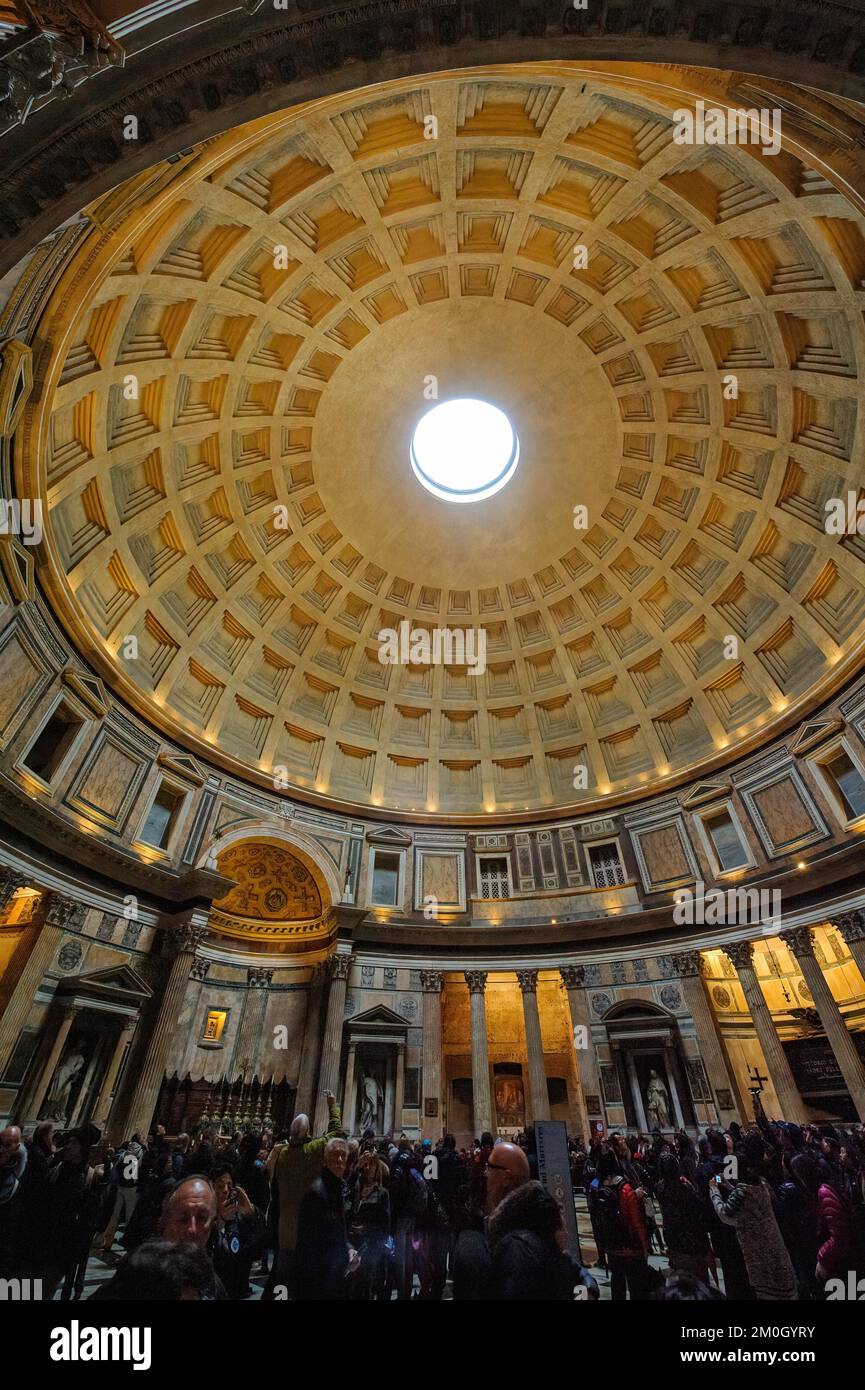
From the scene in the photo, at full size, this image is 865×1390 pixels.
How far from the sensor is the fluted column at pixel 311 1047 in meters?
18.5

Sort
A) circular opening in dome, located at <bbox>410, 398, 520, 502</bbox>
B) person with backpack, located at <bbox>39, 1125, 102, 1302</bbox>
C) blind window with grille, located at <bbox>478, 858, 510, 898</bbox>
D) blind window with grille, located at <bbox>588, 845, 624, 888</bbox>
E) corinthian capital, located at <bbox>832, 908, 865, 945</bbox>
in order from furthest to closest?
circular opening in dome, located at <bbox>410, 398, 520, 502</bbox>, blind window with grille, located at <bbox>478, 858, 510, 898</bbox>, blind window with grille, located at <bbox>588, 845, 624, 888</bbox>, corinthian capital, located at <bbox>832, 908, 865, 945</bbox>, person with backpack, located at <bbox>39, 1125, 102, 1302</bbox>

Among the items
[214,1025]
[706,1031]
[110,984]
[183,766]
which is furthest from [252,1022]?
[706,1031]

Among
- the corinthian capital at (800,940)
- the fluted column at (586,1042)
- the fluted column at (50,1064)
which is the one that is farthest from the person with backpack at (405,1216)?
the corinthian capital at (800,940)

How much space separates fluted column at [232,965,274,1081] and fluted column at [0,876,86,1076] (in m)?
6.94

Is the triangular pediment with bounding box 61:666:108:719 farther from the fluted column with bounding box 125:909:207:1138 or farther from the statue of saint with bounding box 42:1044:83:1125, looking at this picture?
the statue of saint with bounding box 42:1044:83:1125

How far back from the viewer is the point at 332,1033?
19391mm

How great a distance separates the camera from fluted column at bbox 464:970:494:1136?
64.7ft

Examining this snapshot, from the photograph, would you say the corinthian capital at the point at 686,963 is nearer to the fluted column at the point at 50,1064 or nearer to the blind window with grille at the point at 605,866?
the blind window with grille at the point at 605,866

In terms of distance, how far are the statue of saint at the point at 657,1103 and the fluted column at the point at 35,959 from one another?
58.7 ft

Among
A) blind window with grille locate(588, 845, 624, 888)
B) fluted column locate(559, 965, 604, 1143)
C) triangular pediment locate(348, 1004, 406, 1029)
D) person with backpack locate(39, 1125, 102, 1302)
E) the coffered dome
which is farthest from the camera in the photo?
blind window with grille locate(588, 845, 624, 888)

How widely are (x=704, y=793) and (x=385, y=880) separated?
1309 cm

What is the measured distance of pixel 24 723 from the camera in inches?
635

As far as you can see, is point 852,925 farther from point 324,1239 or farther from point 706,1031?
point 324,1239

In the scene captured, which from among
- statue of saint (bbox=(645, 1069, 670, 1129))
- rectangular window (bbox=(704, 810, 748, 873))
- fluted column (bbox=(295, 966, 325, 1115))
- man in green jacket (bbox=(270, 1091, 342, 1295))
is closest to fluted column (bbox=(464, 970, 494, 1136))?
statue of saint (bbox=(645, 1069, 670, 1129))
